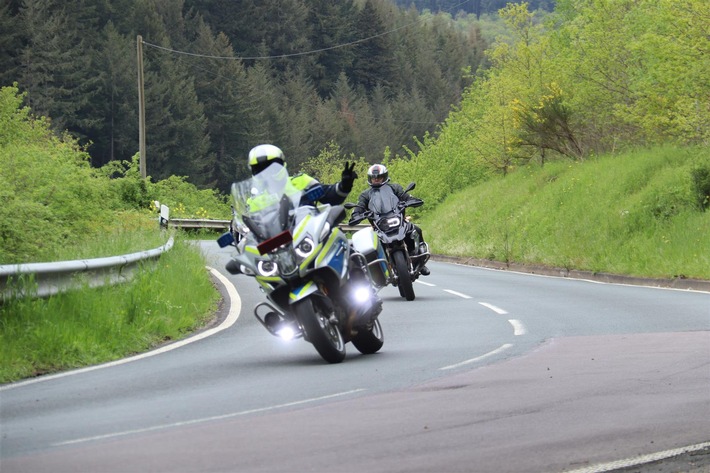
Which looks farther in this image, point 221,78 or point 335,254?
point 221,78

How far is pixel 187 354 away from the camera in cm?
1132

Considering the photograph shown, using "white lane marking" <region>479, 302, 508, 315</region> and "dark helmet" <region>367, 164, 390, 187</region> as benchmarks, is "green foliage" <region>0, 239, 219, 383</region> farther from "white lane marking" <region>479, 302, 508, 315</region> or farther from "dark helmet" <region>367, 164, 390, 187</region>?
"white lane marking" <region>479, 302, 508, 315</region>

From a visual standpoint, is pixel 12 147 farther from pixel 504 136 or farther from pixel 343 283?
pixel 504 136

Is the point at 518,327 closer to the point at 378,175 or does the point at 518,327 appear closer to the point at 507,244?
the point at 378,175

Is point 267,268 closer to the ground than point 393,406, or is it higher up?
higher up

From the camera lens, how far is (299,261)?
984cm

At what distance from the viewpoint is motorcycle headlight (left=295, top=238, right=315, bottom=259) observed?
985 cm

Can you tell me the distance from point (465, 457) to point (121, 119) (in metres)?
88.8

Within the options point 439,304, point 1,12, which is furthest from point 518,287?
point 1,12

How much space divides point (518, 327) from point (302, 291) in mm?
4619

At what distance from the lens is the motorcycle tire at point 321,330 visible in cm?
977

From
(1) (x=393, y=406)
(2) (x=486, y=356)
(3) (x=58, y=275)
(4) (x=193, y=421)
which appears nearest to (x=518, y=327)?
(2) (x=486, y=356)

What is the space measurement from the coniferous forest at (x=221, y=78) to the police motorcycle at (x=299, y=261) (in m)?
73.4

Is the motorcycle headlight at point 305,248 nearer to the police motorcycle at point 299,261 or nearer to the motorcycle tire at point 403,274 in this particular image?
the police motorcycle at point 299,261
